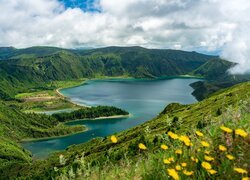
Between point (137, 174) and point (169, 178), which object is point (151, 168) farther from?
A: point (169, 178)

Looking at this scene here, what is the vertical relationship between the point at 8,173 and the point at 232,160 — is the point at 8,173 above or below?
below

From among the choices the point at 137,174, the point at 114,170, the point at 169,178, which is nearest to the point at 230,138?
the point at 169,178

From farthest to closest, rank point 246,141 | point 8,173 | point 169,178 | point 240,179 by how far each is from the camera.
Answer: point 8,173 < point 246,141 < point 169,178 < point 240,179

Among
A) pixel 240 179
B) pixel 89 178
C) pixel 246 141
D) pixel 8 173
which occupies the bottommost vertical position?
pixel 8 173

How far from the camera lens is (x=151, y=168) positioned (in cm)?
784

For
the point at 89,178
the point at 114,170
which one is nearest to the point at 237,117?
the point at 114,170

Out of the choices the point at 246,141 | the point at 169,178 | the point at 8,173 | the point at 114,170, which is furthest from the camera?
the point at 8,173

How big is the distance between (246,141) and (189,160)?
4.45 ft

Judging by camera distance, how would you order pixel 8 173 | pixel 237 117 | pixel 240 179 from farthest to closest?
pixel 8 173
pixel 237 117
pixel 240 179

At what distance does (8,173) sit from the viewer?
17788 cm

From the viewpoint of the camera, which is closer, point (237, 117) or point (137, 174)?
point (137, 174)

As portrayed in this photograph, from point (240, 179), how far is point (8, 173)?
619ft

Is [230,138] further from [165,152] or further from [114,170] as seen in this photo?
[114,170]

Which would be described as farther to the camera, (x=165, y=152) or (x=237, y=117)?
(x=237, y=117)
